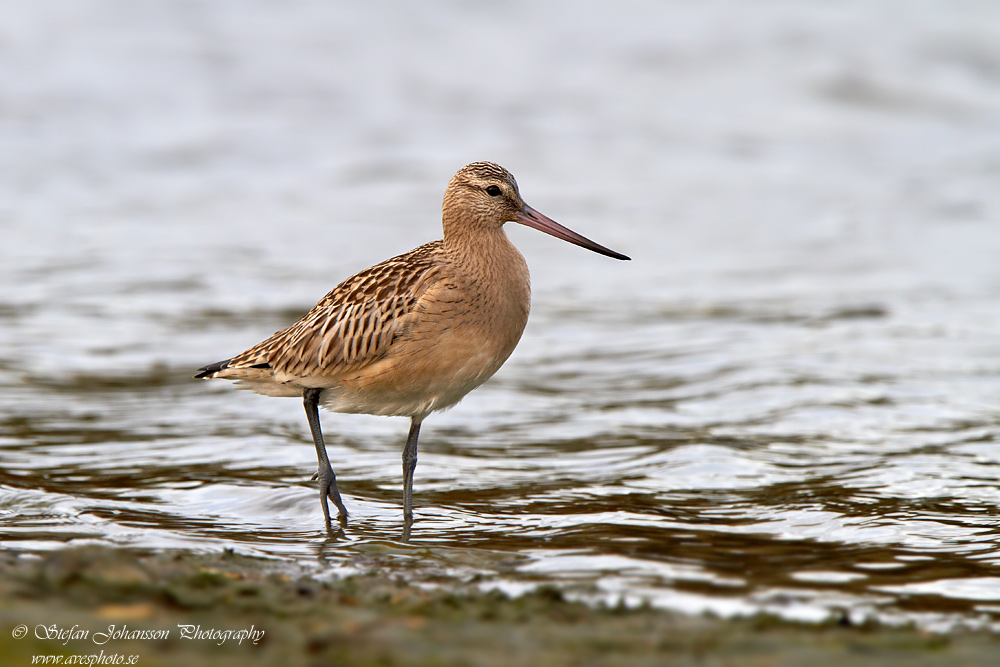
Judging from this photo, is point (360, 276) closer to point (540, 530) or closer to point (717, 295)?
point (540, 530)

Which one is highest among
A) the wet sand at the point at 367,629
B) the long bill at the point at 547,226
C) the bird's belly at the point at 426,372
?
the long bill at the point at 547,226

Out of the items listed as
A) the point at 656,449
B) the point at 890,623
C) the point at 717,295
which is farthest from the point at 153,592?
the point at 717,295

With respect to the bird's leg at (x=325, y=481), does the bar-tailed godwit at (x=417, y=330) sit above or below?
above

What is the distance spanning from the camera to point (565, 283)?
1412 cm

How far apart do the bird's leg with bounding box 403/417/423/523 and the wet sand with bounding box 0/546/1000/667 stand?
5.31ft

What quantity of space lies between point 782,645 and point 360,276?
136 inches

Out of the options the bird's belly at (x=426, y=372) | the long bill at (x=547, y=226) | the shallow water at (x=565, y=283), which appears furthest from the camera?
the long bill at (x=547, y=226)

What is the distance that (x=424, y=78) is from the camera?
890 inches

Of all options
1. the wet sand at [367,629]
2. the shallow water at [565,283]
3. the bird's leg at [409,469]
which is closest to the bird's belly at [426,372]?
the bird's leg at [409,469]

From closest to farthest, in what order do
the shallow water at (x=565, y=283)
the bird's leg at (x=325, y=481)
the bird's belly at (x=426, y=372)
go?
the shallow water at (x=565, y=283)
the bird's belly at (x=426, y=372)
the bird's leg at (x=325, y=481)

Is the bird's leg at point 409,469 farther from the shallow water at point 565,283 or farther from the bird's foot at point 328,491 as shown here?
the bird's foot at point 328,491

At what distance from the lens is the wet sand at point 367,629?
3.66 meters

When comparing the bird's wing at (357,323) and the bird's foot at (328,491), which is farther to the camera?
the bird's foot at (328,491)

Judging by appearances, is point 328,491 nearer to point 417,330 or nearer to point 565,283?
point 417,330
